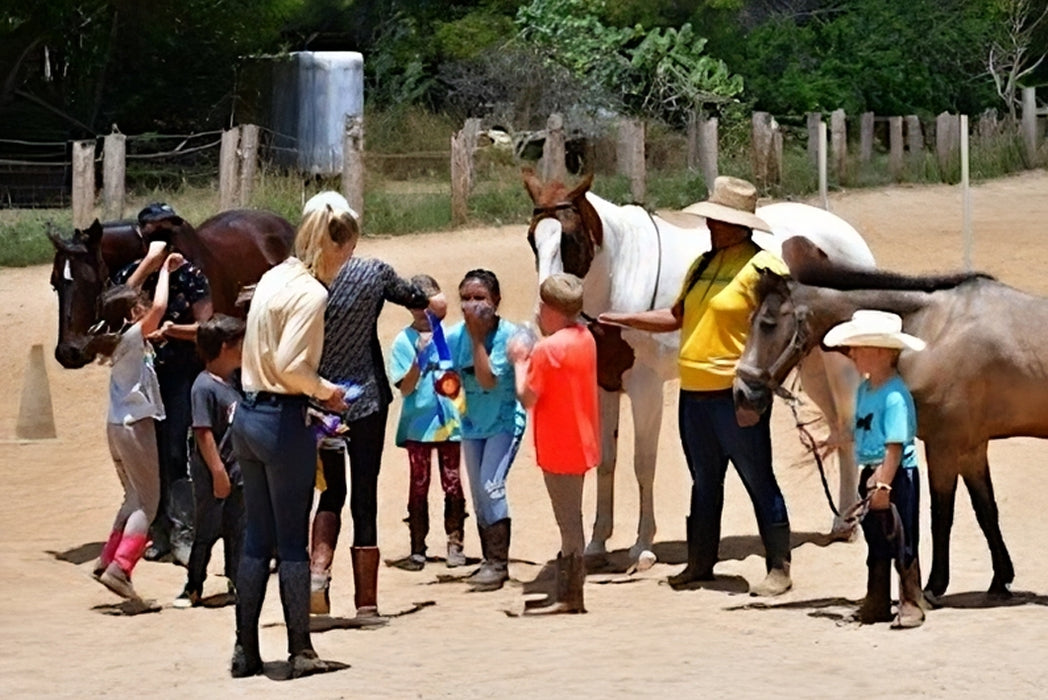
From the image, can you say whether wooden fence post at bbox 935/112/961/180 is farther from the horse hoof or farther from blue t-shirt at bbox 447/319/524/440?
blue t-shirt at bbox 447/319/524/440

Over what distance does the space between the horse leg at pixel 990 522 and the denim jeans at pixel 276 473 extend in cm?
322

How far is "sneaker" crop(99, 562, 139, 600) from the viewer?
937cm

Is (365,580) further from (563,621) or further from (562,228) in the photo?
(562,228)

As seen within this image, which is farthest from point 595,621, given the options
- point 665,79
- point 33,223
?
point 665,79

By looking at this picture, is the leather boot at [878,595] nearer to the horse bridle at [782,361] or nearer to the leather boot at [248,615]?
the horse bridle at [782,361]

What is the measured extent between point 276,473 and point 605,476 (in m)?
3.45

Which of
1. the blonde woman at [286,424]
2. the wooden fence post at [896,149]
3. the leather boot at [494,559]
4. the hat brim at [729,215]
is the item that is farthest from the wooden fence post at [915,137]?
the blonde woman at [286,424]

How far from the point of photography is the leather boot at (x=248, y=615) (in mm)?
7855

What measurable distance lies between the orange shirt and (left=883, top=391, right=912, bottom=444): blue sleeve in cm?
141

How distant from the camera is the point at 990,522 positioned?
927 centimetres

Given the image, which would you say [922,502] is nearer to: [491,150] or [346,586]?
[346,586]

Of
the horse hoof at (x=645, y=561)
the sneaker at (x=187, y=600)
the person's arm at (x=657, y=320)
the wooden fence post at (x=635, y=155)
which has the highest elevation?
the wooden fence post at (x=635, y=155)

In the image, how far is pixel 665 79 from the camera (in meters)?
31.5

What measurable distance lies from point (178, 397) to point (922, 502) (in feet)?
14.6
